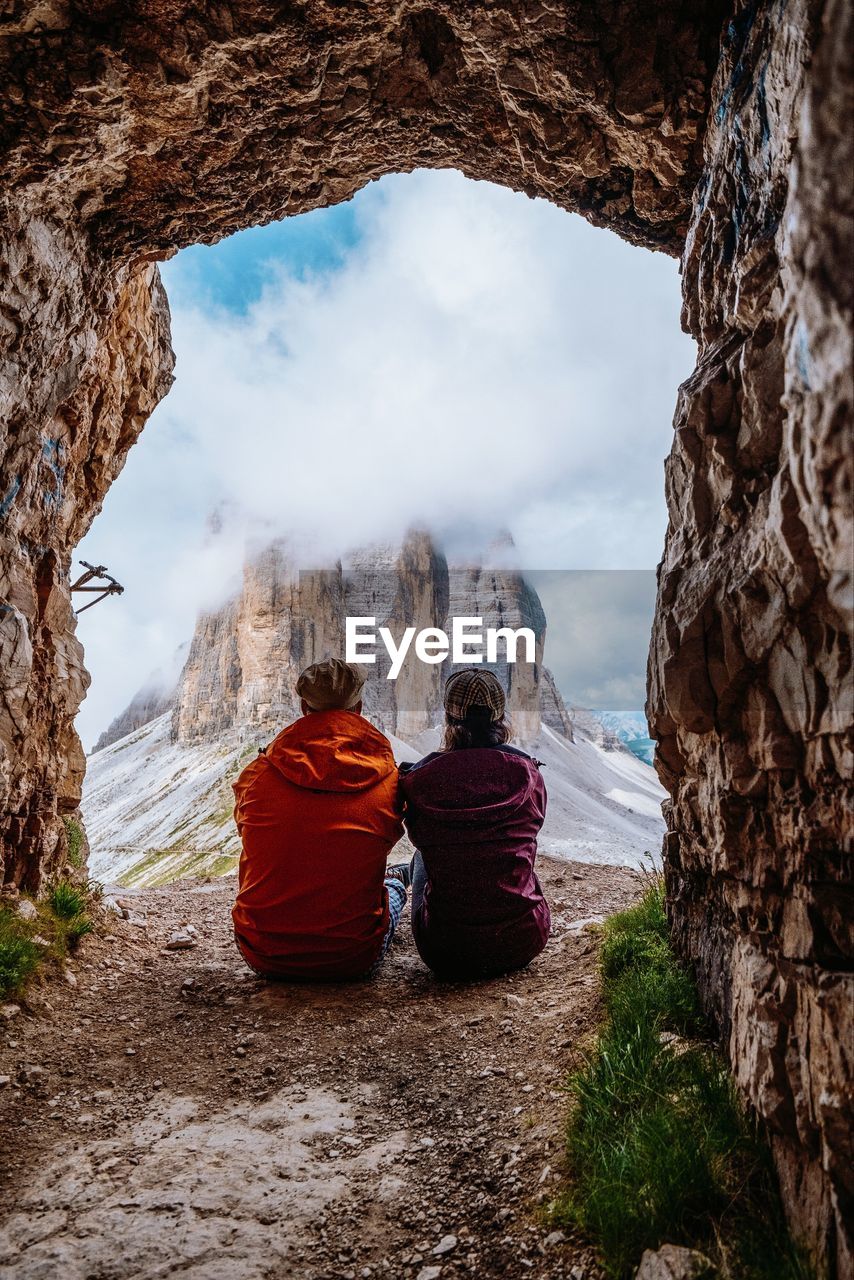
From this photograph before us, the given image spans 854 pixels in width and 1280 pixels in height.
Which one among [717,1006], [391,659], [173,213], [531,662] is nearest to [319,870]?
[717,1006]

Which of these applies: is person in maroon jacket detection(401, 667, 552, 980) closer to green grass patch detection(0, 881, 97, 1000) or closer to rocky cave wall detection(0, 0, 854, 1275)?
rocky cave wall detection(0, 0, 854, 1275)

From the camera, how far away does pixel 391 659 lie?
60.8 meters

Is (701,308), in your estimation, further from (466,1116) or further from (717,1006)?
(466,1116)

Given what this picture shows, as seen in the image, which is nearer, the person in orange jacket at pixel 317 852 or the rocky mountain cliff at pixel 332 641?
the person in orange jacket at pixel 317 852

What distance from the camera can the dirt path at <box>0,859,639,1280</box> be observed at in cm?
245

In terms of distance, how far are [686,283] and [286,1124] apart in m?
5.38

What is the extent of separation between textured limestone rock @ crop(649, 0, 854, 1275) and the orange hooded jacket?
2151 mm

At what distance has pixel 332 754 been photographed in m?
4.91

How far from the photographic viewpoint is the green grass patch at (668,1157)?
213 centimetres

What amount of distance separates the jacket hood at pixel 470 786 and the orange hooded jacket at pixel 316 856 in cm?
30

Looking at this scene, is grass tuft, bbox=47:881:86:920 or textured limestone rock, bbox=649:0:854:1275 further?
grass tuft, bbox=47:881:86:920

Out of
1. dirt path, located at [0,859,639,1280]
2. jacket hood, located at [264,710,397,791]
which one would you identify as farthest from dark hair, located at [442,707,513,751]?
dirt path, located at [0,859,639,1280]

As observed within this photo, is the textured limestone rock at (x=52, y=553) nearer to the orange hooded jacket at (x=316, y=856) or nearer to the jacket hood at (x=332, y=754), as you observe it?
the orange hooded jacket at (x=316, y=856)

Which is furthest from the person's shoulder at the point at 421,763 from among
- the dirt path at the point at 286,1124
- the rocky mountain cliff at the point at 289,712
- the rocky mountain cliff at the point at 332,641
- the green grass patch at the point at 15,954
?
the rocky mountain cliff at the point at 332,641
